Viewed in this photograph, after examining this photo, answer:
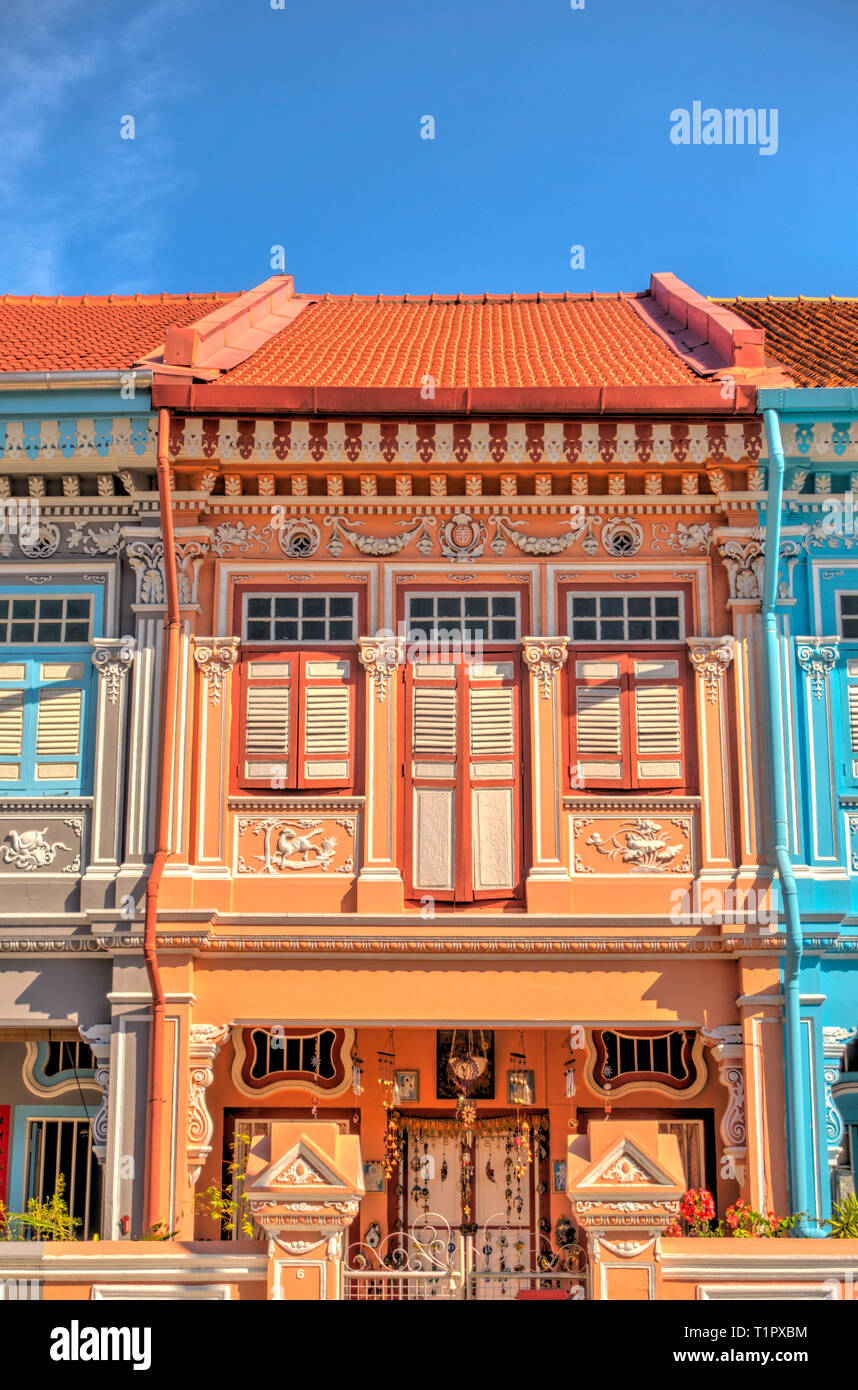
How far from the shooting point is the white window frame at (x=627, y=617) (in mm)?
12961

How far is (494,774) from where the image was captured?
41.8 ft

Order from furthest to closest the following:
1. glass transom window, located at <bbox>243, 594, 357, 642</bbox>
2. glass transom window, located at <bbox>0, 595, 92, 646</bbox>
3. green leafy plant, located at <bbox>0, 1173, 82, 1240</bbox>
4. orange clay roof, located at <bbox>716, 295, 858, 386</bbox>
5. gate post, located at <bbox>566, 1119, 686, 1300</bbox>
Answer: orange clay roof, located at <bbox>716, 295, 858, 386</bbox>, glass transom window, located at <bbox>0, 595, 92, 646</bbox>, glass transom window, located at <bbox>243, 594, 357, 642</bbox>, green leafy plant, located at <bbox>0, 1173, 82, 1240</bbox>, gate post, located at <bbox>566, 1119, 686, 1300</bbox>

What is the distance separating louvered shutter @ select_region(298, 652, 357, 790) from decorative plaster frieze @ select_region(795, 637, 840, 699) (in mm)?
3758

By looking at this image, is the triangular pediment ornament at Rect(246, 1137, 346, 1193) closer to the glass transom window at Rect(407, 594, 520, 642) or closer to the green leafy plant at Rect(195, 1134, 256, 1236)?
the green leafy plant at Rect(195, 1134, 256, 1236)

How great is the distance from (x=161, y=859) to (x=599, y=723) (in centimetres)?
374

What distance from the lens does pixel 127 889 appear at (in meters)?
12.5

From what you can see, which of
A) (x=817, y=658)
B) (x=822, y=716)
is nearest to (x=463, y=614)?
(x=817, y=658)

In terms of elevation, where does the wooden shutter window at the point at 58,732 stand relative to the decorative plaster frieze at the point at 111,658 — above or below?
below

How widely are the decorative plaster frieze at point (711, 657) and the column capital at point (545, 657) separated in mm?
1066

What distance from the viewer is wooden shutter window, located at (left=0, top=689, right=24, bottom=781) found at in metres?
13.0

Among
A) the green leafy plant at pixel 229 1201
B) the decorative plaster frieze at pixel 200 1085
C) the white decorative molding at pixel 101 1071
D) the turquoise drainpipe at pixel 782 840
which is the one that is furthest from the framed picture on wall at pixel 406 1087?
the turquoise drainpipe at pixel 782 840

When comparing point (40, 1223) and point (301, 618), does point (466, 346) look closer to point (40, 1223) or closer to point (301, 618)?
point (301, 618)

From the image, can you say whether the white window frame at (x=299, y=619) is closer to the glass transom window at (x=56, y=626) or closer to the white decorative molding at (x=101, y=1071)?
the glass transom window at (x=56, y=626)

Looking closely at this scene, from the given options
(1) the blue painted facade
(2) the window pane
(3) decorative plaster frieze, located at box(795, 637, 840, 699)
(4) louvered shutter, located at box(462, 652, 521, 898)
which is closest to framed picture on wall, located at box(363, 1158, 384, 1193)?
(4) louvered shutter, located at box(462, 652, 521, 898)
